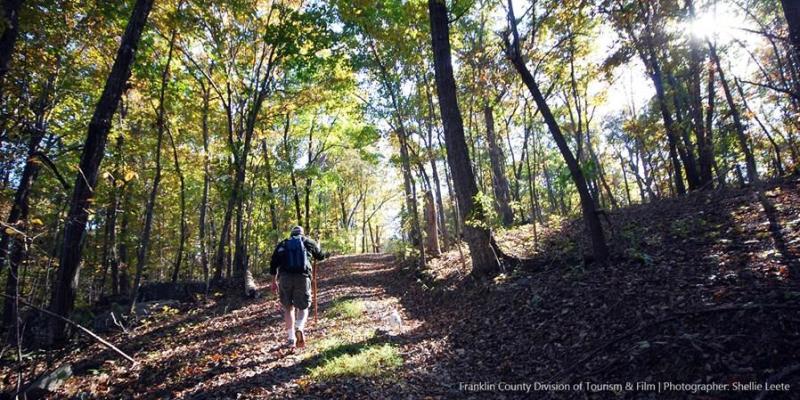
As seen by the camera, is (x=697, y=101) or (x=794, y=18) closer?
(x=794, y=18)

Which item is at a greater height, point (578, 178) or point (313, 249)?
point (578, 178)

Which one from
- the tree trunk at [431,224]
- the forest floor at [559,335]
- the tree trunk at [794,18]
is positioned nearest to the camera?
the forest floor at [559,335]

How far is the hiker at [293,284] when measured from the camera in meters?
6.34

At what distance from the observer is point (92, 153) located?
694 centimetres

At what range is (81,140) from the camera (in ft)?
48.0

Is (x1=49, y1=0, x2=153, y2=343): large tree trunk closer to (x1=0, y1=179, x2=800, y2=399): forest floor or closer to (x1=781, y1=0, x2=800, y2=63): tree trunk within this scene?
(x1=0, y1=179, x2=800, y2=399): forest floor

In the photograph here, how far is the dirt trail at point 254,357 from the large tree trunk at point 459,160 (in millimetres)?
2002

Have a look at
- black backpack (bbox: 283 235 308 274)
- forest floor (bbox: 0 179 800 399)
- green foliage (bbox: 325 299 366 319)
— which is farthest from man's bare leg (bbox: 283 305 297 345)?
green foliage (bbox: 325 299 366 319)

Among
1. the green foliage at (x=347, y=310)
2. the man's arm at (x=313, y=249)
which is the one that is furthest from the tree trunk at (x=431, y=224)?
the man's arm at (x=313, y=249)

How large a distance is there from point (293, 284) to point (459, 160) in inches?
180

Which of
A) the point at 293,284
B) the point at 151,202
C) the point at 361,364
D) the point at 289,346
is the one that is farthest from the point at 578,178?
the point at 151,202

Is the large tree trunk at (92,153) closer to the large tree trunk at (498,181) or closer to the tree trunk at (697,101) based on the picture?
the large tree trunk at (498,181)

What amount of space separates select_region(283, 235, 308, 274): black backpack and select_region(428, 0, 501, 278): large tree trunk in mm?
3585

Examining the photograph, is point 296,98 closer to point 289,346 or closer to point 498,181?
point 498,181
